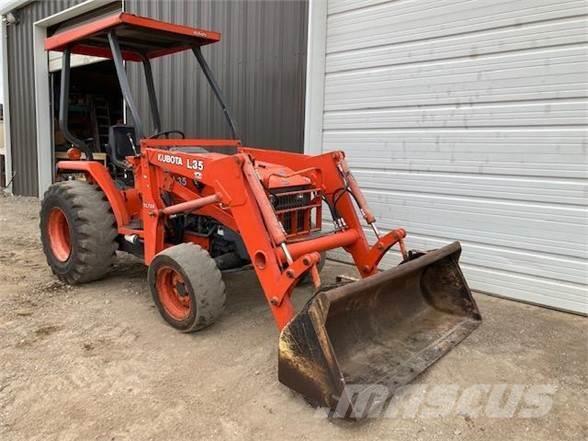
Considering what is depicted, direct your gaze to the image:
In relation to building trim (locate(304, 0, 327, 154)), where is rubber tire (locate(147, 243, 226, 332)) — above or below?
below

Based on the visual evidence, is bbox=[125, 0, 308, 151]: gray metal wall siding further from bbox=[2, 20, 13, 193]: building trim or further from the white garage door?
bbox=[2, 20, 13, 193]: building trim

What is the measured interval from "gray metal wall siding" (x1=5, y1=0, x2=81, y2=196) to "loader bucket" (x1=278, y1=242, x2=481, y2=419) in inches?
415

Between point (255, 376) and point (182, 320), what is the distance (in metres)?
0.84

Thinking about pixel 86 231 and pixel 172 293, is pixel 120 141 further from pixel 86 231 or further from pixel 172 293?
pixel 172 293

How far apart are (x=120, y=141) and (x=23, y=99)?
852 cm

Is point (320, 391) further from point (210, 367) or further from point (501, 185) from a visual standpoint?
point (501, 185)

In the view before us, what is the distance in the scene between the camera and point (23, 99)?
11617 mm

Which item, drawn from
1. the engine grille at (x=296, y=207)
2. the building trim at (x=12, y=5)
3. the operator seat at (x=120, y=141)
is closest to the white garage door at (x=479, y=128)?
the engine grille at (x=296, y=207)

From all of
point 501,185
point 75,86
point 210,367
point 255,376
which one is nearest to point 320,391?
point 255,376

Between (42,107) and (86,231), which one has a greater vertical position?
(42,107)

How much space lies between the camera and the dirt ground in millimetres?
2553

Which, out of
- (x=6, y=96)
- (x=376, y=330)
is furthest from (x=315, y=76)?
(x=6, y=96)

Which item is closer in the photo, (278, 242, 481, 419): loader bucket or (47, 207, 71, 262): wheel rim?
(278, 242, 481, 419): loader bucket

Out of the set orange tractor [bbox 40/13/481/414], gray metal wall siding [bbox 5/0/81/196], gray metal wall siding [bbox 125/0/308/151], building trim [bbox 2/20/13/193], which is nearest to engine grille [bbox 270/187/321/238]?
orange tractor [bbox 40/13/481/414]
